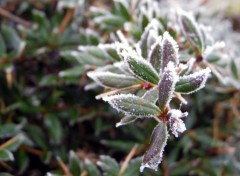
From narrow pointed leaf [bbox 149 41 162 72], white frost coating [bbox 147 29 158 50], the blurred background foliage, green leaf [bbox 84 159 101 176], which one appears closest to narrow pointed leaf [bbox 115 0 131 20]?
the blurred background foliage

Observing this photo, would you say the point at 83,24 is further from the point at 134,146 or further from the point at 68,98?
the point at 134,146

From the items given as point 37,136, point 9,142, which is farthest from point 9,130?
point 37,136

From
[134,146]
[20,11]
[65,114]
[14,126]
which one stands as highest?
[20,11]

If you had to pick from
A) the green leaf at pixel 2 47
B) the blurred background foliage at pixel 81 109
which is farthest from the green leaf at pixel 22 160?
the green leaf at pixel 2 47

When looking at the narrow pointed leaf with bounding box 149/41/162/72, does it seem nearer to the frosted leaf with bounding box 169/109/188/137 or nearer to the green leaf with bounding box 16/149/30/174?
the frosted leaf with bounding box 169/109/188/137

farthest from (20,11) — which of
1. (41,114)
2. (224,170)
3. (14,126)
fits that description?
(224,170)

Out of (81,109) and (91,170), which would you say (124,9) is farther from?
(91,170)
